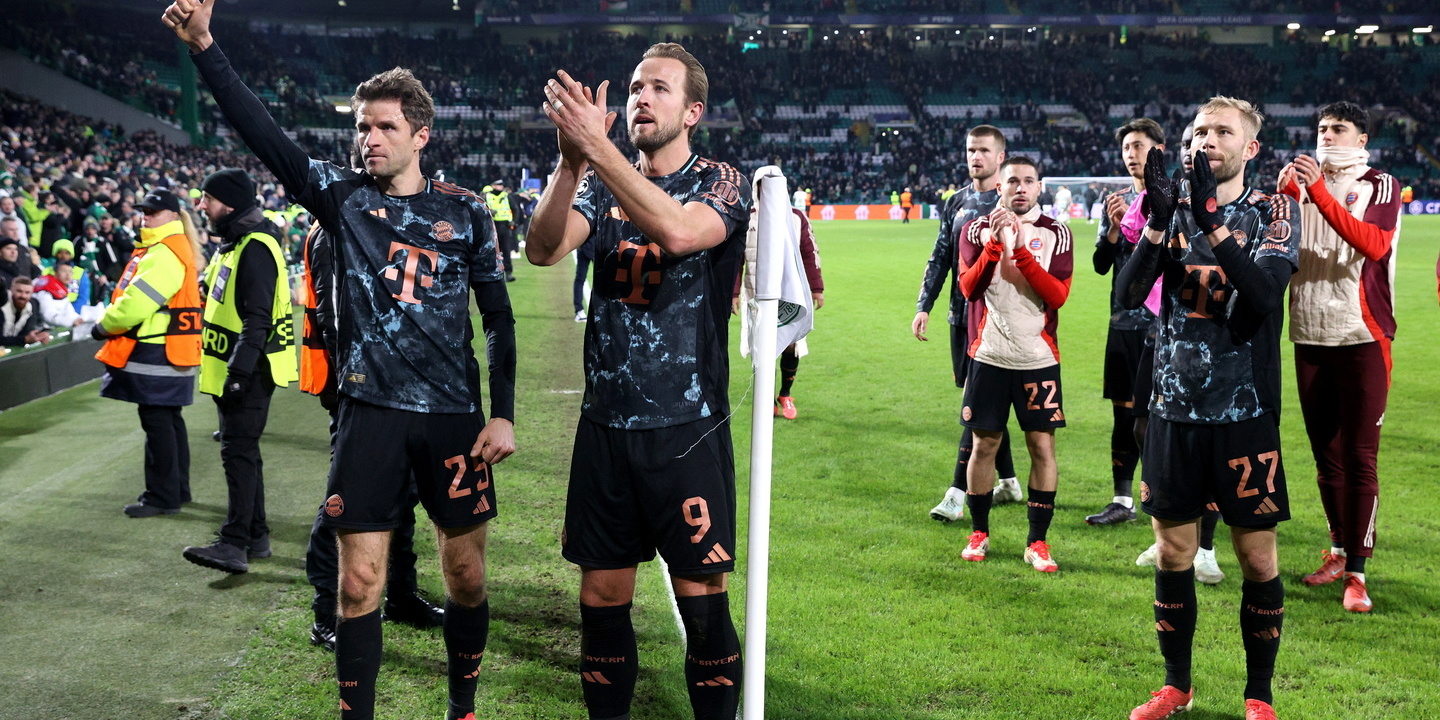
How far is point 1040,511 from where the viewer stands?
5.66 meters

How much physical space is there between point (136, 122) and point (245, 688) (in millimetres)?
40380

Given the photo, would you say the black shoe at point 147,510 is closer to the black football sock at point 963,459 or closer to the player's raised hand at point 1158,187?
the black football sock at point 963,459

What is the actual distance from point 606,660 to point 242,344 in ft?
10.0

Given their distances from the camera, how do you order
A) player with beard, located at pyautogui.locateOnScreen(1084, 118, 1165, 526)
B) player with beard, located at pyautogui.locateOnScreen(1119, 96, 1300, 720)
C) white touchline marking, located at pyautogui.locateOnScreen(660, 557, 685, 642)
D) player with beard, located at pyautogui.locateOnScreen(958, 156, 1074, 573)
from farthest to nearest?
1. player with beard, located at pyautogui.locateOnScreen(1084, 118, 1165, 526)
2. player with beard, located at pyautogui.locateOnScreen(958, 156, 1074, 573)
3. white touchline marking, located at pyautogui.locateOnScreen(660, 557, 685, 642)
4. player with beard, located at pyautogui.locateOnScreen(1119, 96, 1300, 720)

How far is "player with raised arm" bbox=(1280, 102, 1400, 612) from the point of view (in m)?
5.05

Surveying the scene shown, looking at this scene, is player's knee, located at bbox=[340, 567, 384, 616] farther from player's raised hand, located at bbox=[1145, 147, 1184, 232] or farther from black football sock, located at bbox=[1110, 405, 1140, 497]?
black football sock, located at bbox=[1110, 405, 1140, 497]

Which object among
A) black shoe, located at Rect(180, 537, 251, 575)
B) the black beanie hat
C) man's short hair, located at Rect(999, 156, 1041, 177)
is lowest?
black shoe, located at Rect(180, 537, 251, 575)

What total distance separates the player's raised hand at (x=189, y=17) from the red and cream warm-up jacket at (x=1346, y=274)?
4.56 meters

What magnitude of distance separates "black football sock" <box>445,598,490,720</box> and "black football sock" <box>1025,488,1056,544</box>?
3146 mm

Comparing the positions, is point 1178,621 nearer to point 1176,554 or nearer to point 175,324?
point 1176,554

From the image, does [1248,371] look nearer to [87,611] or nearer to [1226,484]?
[1226,484]

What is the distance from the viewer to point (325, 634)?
457 centimetres

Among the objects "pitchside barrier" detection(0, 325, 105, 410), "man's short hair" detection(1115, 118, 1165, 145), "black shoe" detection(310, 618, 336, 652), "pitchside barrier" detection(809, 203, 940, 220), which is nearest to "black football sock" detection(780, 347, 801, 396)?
"man's short hair" detection(1115, 118, 1165, 145)

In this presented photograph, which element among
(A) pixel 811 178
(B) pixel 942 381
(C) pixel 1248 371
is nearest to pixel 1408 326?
(B) pixel 942 381
